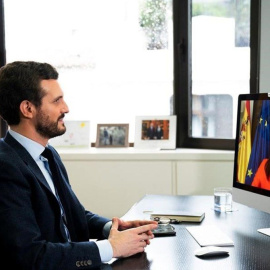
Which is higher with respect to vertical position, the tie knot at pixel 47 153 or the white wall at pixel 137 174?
the tie knot at pixel 47 153

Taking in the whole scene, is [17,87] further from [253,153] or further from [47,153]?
[253,153]

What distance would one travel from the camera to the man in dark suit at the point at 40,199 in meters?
1.46

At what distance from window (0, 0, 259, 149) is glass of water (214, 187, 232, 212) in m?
1.30

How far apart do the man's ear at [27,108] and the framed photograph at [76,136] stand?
82.3 inches

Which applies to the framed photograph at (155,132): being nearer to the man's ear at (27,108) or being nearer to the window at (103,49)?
the window at (103,49)

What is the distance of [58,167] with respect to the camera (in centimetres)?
192

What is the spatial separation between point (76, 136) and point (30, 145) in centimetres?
212

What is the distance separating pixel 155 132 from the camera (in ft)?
12.4

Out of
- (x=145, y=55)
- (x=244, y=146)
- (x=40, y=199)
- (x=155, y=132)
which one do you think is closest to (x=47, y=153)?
(x=40, y=199)

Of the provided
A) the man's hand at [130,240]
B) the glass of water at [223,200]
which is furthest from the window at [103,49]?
the man's hand at [130,240]

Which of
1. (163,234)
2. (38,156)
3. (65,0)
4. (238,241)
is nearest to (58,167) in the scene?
(38,156)

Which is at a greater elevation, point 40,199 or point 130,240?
point 40,199

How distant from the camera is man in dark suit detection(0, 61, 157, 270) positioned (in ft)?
4.79

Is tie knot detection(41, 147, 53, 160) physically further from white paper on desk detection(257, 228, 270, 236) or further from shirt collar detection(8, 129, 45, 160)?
white paper on desk detection(257, 228, 270, 236)
